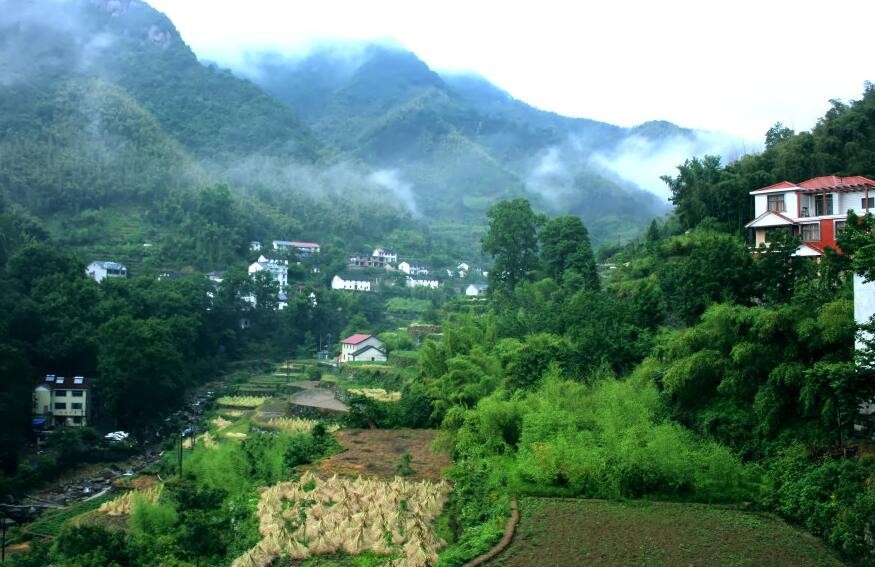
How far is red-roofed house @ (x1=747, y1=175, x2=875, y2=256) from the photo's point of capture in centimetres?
1775

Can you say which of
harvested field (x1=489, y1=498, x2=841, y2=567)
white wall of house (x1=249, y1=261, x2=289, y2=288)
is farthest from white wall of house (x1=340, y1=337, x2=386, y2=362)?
harvested field (x1=489, y1=498, x2=841, y2=567)

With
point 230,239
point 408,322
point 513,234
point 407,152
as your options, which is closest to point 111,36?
point 407,152

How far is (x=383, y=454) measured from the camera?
16688 mm

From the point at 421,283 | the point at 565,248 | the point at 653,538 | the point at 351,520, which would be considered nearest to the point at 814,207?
the point at 565,248

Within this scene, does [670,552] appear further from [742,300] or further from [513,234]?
[513,234]

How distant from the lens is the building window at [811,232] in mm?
18250

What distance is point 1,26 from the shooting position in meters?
73.1

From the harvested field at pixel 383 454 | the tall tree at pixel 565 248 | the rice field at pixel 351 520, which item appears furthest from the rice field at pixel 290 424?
the rice field at pixel 351 520

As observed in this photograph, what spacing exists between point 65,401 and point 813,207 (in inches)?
955

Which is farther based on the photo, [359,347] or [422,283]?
[422,283]

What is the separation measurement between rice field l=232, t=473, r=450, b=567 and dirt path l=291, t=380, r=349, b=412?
1186 cm

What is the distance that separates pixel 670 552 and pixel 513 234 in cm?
2224

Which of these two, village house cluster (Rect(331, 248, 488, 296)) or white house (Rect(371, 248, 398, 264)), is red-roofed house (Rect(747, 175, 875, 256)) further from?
white house (Rect(371, 248, 398, 264))

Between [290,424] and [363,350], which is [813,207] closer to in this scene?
[290,424]
